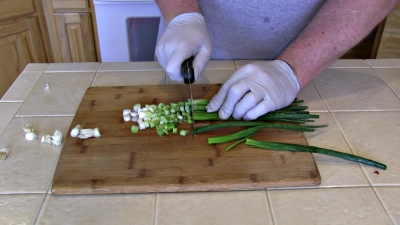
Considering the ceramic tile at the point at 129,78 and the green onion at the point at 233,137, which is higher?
the ceramic tile at the point at 129,78

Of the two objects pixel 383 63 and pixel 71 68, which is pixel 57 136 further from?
pixel 383 63

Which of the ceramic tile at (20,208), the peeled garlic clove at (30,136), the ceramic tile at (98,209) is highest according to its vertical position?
the peeled garlic clove at (30,136)

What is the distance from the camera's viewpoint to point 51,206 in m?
0.73

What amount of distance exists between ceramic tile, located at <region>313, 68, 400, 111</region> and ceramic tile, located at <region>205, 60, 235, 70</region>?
0.30 m

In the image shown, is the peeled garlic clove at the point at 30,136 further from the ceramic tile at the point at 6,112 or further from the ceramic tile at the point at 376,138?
the ceramic tile at the point at 376,138

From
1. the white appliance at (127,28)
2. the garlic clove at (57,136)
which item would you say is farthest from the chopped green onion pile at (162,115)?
the white appliance at (127,28)

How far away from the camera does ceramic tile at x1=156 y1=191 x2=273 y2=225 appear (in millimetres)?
701

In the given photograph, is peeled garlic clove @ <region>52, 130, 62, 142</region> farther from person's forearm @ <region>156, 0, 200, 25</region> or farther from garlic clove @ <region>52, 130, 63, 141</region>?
person's forearm @ <region>156, 0, 200, 25</region>

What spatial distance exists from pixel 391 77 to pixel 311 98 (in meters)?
0.33

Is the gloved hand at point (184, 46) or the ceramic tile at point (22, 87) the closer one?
the gloved hand at point (184, 46)

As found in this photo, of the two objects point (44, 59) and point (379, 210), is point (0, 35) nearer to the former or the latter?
point (44, 59)

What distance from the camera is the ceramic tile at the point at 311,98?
3.48ft

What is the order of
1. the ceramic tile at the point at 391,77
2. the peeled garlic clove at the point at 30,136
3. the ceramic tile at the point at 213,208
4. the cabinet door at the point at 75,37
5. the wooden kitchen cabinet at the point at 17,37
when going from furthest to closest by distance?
the cabinet door at the point at 75,37, the wooden kitchen cabinet at the point at 17,37, the ceramic tile at the point at 391,77, the peeled garlic clove at the point at 30,136, the ceramic tile at the point at 213,208

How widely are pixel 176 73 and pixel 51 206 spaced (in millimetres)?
465
